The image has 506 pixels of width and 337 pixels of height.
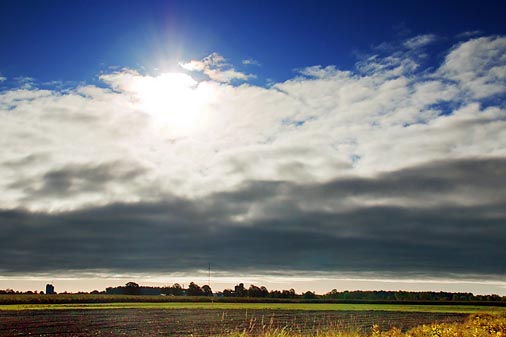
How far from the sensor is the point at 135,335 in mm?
38812

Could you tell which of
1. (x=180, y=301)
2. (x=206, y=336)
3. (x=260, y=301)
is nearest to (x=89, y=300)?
(x=180, y=301)

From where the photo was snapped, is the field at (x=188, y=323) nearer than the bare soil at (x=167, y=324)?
Yes

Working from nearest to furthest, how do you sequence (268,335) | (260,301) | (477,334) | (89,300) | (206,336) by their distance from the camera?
(268,335) → (477,334) → (206,336) → (89,300) → (260,301)

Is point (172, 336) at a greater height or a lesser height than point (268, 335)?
lesser

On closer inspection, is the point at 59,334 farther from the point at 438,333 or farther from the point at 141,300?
the point at 141,300

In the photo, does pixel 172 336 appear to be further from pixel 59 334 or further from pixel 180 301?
pixel 180 301

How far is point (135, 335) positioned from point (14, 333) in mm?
10126

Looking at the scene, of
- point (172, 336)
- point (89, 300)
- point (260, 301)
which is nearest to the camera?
point (172, 336)

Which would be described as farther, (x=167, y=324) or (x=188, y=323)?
(x=188, y=323)

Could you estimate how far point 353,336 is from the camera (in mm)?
18812

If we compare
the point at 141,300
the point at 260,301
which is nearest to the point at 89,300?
the point at 141,300

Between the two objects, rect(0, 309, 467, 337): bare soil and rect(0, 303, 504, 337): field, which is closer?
rect(0, 303, 504, 337): field

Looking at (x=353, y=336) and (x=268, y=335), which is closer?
(x=268, y=335)

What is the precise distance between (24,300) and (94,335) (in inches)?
3583
